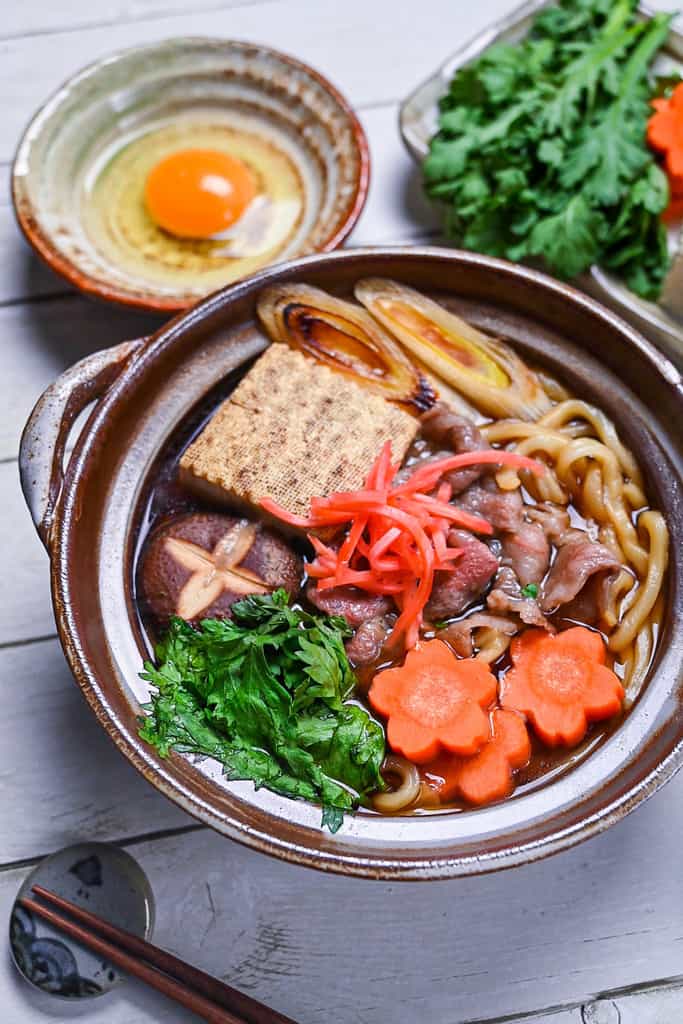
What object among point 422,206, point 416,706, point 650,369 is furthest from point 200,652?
point 422,206

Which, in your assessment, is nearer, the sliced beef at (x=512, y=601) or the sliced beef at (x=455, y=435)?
the sliced beef at (x=512, y=601)

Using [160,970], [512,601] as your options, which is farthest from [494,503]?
[160,970]

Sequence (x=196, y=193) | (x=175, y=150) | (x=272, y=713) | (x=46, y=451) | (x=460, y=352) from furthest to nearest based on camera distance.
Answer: (x=175, y=150)
(x=196, y=193)
(x=460, y=352)
(x=46, y=451)
(x=272, y=713)

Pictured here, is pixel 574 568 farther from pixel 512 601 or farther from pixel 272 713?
pixel 272 713

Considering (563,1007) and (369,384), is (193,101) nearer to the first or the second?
(369,384)

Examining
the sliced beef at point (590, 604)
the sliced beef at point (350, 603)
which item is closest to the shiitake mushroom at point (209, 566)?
the sliced beef at point (350, 603)

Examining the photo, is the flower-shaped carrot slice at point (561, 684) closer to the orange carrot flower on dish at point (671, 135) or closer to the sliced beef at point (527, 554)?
the sliced beef at point (527, 554)

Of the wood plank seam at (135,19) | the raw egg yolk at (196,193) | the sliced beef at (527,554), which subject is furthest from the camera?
the wood plank seam at (135,19)
